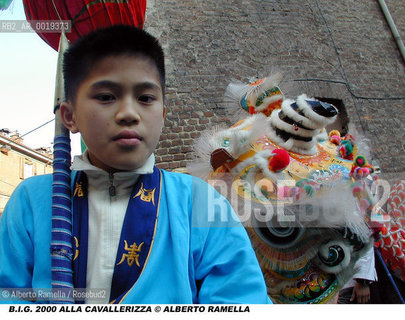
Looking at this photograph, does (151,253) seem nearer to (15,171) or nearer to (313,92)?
(313,92)

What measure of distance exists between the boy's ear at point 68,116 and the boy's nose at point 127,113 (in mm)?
218

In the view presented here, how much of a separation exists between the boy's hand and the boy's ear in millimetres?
2068

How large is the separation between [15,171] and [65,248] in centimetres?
1008

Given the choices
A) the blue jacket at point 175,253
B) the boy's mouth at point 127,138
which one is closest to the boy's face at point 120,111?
the boy's mouth at point 127,138

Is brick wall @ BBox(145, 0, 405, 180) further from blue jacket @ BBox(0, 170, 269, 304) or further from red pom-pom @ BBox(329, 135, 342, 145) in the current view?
blue jacket @ BBox(0, 170, 269, 304)

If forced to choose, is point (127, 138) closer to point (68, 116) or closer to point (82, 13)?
point (68, 116)

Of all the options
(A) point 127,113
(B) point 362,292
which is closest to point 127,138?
(A) point 127,113

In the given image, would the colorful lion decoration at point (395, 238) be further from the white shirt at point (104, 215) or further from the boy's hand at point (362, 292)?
the white shirt at point (104, 215)

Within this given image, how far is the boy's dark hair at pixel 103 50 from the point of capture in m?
0.94

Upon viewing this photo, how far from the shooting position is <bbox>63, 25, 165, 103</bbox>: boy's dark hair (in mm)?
937

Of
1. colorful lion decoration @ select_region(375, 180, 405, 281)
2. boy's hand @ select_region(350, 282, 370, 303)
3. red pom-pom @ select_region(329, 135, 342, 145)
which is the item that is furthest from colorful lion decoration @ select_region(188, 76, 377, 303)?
boy's hand @ select_region(350, 282, 370, 303)

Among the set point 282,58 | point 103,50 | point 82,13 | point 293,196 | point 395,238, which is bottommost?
point 395,238

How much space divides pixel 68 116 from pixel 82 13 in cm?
52

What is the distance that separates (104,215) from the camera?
913mm
